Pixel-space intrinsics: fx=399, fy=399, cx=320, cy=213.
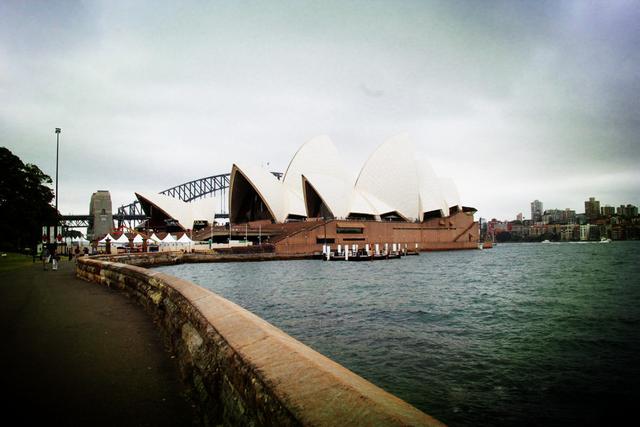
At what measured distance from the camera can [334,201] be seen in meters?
69.9

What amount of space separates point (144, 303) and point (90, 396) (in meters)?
4.93

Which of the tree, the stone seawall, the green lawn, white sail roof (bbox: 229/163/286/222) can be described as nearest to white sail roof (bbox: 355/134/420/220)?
white sail roof (bbox: 229/163/286/222)

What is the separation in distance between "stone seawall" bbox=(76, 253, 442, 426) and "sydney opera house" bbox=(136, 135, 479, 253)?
57856 mm

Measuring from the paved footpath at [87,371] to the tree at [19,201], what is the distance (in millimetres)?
35574

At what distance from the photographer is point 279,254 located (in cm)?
5588

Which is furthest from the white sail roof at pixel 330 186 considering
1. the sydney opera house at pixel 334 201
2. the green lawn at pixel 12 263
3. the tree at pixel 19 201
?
the green lawn at pixel 12 263

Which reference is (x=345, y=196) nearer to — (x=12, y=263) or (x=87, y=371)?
(x=12, y=263)

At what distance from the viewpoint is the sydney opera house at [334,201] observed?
6812cm

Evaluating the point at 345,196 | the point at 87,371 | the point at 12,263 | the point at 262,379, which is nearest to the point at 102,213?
the point at 345,196

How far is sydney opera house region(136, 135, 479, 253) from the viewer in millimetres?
68125

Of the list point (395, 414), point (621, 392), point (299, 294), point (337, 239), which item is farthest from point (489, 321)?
point (337, 239)

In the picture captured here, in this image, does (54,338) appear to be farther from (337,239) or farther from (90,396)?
(337,239)

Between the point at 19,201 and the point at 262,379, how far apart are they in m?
46.6

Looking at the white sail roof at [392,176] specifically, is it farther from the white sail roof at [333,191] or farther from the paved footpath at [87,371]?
the paved footpath at [87,371]
